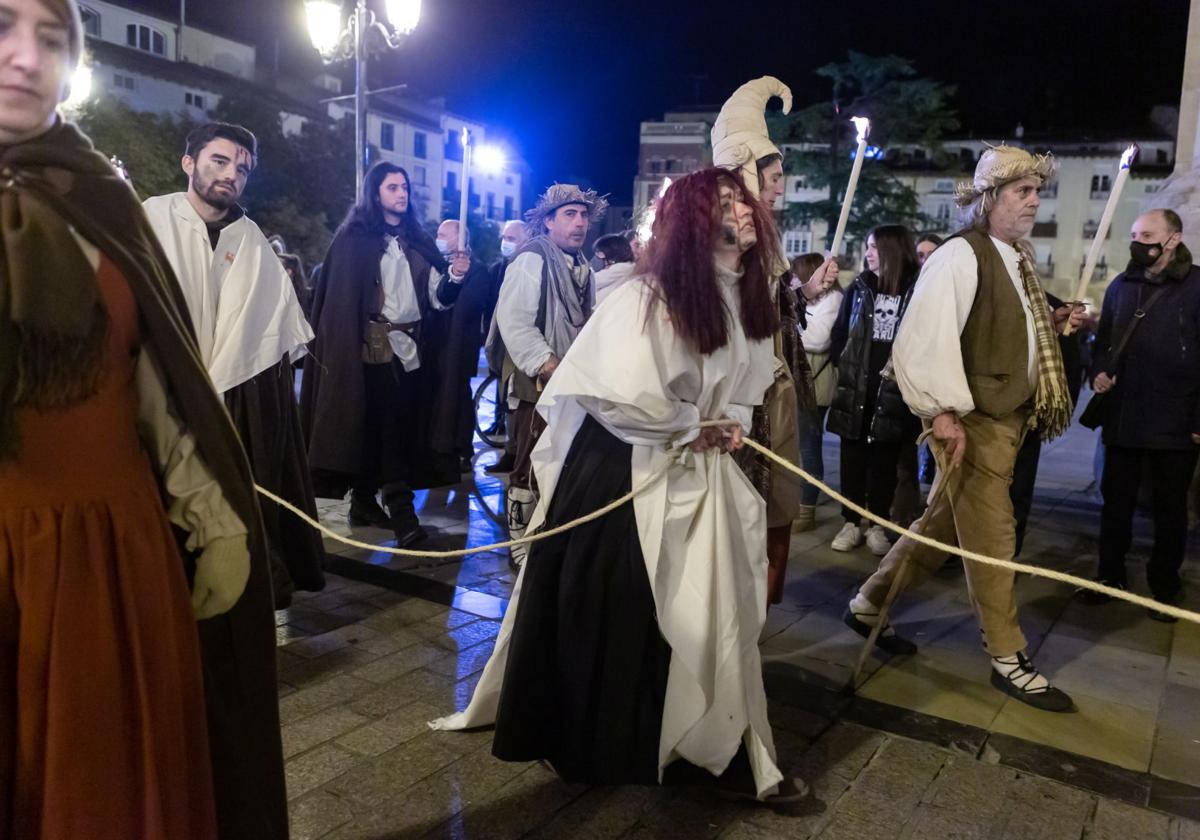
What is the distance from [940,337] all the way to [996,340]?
0.27 metres

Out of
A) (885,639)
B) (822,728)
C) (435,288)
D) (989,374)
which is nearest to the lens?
(822,728)

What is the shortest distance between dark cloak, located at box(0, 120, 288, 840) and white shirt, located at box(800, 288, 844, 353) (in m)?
5.04

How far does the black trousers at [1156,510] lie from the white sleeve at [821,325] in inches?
77.2

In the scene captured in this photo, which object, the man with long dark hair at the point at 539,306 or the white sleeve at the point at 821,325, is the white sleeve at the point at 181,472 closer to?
the man with long dark hair at the point at 539,306

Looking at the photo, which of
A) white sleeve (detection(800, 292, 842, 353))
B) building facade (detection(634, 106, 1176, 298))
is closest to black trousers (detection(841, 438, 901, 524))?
white sleeve (detection(800, 292, 842, 353))

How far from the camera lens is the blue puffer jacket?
482 cm

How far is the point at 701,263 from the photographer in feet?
8.93

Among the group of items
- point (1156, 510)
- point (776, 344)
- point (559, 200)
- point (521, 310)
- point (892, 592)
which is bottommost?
point (892, 592)

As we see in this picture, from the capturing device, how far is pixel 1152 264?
489 cm

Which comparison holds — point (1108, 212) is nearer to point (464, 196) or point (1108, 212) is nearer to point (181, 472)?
point (464, 196)

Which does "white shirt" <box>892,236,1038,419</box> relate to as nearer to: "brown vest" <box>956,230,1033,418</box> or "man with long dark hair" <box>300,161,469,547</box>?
"brown vest" <box>956,230,1033,418</box>

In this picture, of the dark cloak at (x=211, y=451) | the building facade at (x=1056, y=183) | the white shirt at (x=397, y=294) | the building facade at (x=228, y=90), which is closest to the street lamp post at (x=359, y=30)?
the white shirt at (x=397, y=294)

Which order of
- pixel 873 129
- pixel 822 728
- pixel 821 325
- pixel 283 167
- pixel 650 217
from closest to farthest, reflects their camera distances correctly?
1. pixel 650 217
2. pixel 822 728
3. pixel 821 325
4. pixel 873 129
5. pixel 283 167

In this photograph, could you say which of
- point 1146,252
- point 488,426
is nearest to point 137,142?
point 488,426
